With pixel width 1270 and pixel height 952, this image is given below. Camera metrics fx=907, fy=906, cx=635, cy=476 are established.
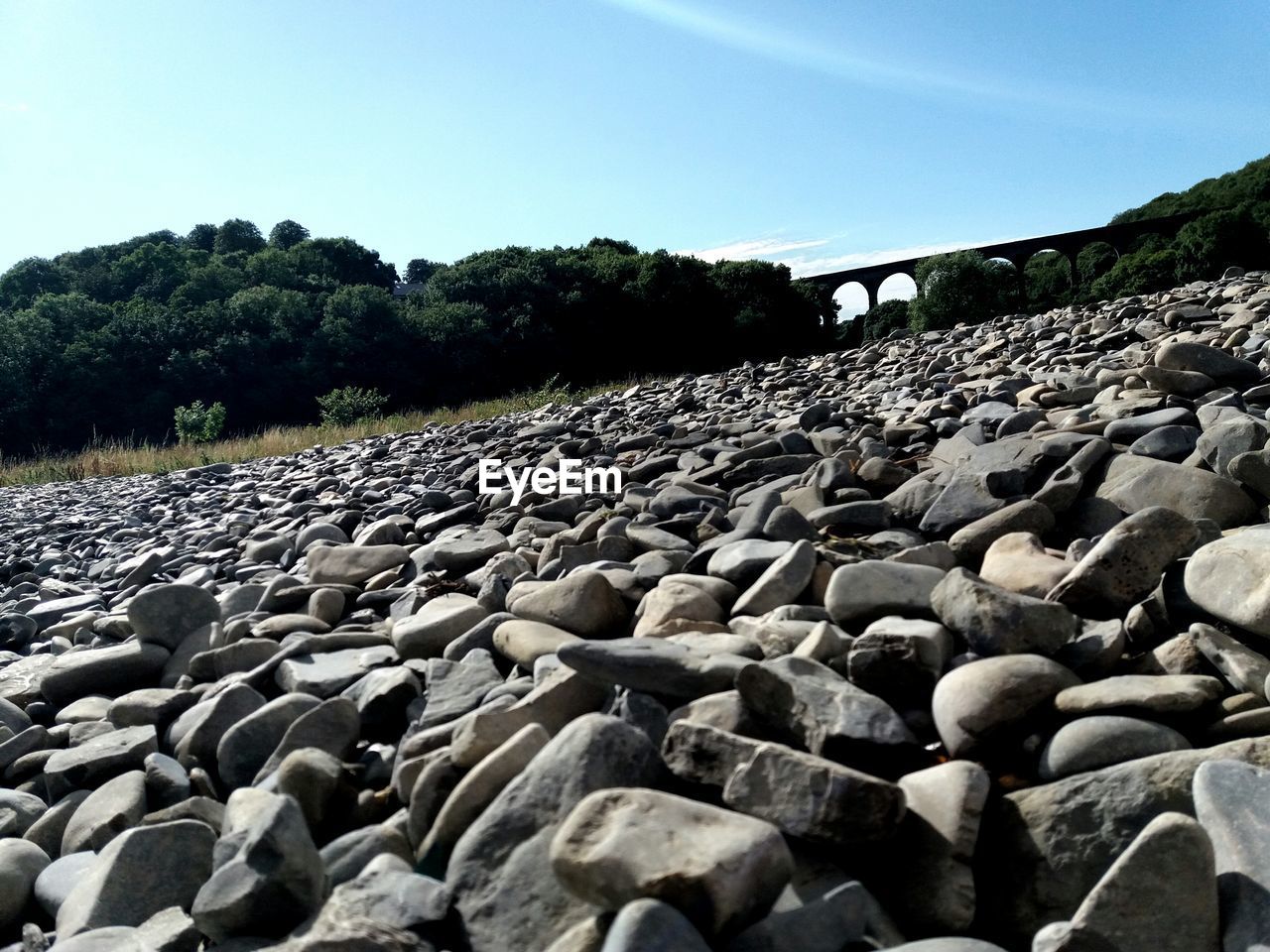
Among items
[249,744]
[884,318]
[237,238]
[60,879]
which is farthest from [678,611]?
[237,238]

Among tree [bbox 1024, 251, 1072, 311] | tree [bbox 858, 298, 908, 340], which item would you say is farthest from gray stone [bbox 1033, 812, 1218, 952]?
tree [bbox 1024, 251, 1072, 311]

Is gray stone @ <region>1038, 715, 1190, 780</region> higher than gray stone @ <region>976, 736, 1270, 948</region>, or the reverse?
gray stone @ <region>1038, 715, 1190, 780</region>

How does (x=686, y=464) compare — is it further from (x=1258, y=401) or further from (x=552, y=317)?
(x=552, y=317)

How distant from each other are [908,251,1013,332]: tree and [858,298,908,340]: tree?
29.5ft

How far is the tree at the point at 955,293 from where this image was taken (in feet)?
52.9

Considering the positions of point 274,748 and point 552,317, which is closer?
point 274,748

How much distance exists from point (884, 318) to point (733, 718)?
30116 mm

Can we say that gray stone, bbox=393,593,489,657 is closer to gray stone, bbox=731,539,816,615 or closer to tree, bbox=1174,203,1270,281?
gray stone, bbox=731,539,816,615

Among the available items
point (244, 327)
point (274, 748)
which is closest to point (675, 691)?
point (274, 748)

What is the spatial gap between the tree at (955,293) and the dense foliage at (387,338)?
23.5 feet

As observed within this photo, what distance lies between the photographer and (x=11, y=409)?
69.8 ft

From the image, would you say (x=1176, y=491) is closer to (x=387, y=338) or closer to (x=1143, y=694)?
(x=1143, y=694)

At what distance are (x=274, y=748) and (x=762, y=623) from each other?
109 centimetres

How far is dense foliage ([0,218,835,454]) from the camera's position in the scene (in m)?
22.0
